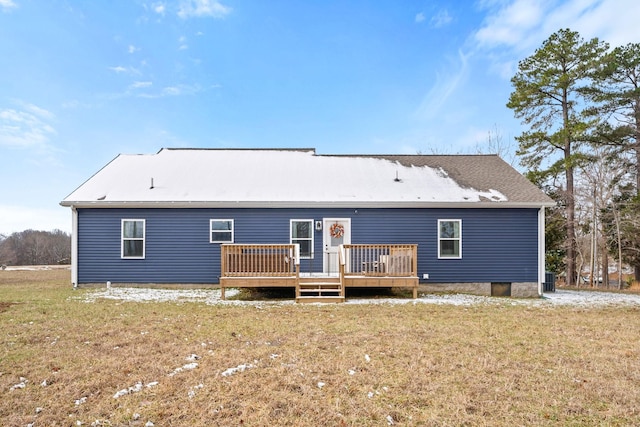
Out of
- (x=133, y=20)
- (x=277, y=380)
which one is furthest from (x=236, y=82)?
(x=277, y=380)

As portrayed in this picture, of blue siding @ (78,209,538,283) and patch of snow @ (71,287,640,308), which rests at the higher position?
blue siding @ (78,209,538,283)

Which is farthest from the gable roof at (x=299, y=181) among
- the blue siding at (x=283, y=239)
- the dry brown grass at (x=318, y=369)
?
the dry brown grass at (x=318, y=369)

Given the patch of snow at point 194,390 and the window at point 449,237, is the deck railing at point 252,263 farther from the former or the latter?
the patch of snow at point 194,390

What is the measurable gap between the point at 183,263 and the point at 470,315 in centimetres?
830

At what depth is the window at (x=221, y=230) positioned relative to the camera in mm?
11414

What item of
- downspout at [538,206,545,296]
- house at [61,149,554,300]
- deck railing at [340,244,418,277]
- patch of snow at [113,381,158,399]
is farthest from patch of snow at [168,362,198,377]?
downspout at [538,206,545,296]

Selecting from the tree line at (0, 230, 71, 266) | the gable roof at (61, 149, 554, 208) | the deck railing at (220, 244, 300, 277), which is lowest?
the tree line at (0, 230, 71, 266)

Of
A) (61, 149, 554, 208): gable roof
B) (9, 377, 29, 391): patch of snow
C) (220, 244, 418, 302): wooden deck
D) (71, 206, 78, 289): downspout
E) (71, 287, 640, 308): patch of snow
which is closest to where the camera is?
(9, 377, 29, 391): patch of snow

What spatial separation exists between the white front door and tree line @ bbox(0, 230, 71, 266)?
97.1 ft

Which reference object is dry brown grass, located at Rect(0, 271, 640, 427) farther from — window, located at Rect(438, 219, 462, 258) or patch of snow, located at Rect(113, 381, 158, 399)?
window, located at Rect(438, 219, 462, 258)

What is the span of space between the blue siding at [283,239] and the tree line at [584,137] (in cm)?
832

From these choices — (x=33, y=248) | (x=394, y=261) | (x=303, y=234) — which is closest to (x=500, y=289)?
(x=394, y=261)

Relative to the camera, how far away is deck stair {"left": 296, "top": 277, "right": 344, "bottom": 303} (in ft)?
30.0

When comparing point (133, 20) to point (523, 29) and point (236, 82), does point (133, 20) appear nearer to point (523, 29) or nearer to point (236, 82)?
point (236, 82)
